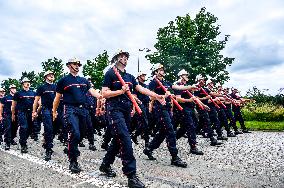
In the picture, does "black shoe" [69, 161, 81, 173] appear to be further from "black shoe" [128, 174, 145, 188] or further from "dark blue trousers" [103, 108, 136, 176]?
"black shoe" [128, 174, 145, 188]

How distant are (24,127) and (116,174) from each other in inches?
169

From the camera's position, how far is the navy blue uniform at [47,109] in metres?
8.17

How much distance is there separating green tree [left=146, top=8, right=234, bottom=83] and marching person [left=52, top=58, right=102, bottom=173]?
35.0 m

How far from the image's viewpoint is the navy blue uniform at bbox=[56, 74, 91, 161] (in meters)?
6.50

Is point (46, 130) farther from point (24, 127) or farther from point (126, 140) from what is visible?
point (126, 140)

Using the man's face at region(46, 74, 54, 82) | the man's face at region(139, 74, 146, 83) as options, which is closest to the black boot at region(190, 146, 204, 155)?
the man's face at region(46, 74, 54, 82)

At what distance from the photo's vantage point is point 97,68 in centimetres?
5956

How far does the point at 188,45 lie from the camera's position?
43719mm

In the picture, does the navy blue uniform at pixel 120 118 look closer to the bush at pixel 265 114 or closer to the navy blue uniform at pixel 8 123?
the navy blue uniform at pixel 8 123

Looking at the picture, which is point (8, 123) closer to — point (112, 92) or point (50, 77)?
point (50, 77)

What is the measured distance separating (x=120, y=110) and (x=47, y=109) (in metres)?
3.42

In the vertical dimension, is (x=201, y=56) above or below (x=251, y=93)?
above

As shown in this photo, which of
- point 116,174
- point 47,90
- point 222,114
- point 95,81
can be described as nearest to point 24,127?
point 47,90

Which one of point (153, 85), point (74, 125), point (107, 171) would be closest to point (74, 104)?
point (74, 125)
